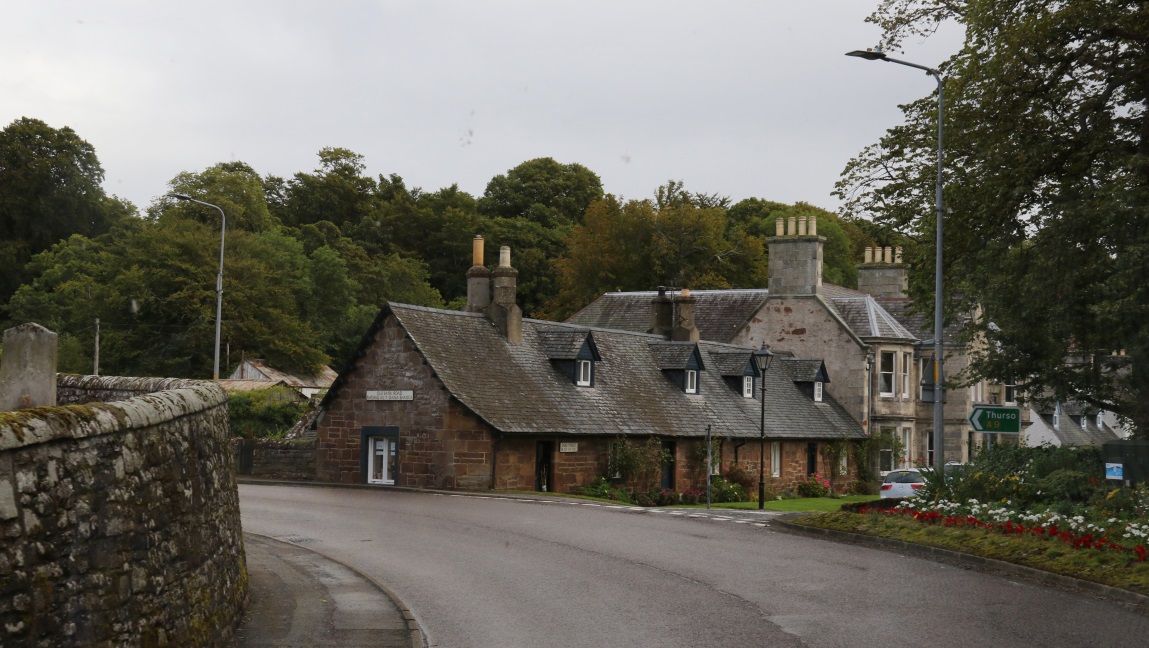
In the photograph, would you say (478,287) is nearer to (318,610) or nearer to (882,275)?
(882,275)

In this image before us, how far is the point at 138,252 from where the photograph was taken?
66750 millimetres

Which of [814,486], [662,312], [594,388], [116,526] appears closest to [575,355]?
[594,388]

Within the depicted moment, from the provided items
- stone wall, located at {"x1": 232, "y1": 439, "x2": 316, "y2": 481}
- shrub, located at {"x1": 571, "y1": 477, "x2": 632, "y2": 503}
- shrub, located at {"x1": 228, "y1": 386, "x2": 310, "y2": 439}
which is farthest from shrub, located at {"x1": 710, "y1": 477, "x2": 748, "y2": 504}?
shrub, located at {"x1": 228, "y1": 386, "x2": 310, "y2": 439}

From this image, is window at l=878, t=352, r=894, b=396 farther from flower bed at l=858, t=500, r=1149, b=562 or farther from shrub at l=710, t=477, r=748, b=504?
flower bed at l=858, t=500, r=1149, b=562

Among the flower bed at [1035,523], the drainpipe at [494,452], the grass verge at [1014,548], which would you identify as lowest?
the grass verge at [1014,548]

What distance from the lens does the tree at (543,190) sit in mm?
91188

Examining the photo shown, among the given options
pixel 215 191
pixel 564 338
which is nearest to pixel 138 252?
pixel 215 191

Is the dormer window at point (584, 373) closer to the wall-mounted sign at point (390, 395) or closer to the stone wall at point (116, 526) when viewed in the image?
the wall-mounted sign at point (390, 395)

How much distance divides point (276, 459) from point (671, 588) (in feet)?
89.5

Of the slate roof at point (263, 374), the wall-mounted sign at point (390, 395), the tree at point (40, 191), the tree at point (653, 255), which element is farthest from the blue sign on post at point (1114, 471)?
the tree at point (40, 191)

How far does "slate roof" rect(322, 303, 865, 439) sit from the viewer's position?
3825cm

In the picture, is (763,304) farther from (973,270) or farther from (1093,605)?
(1093,605)

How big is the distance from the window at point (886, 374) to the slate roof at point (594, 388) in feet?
12.3

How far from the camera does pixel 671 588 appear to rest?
16172 mm
